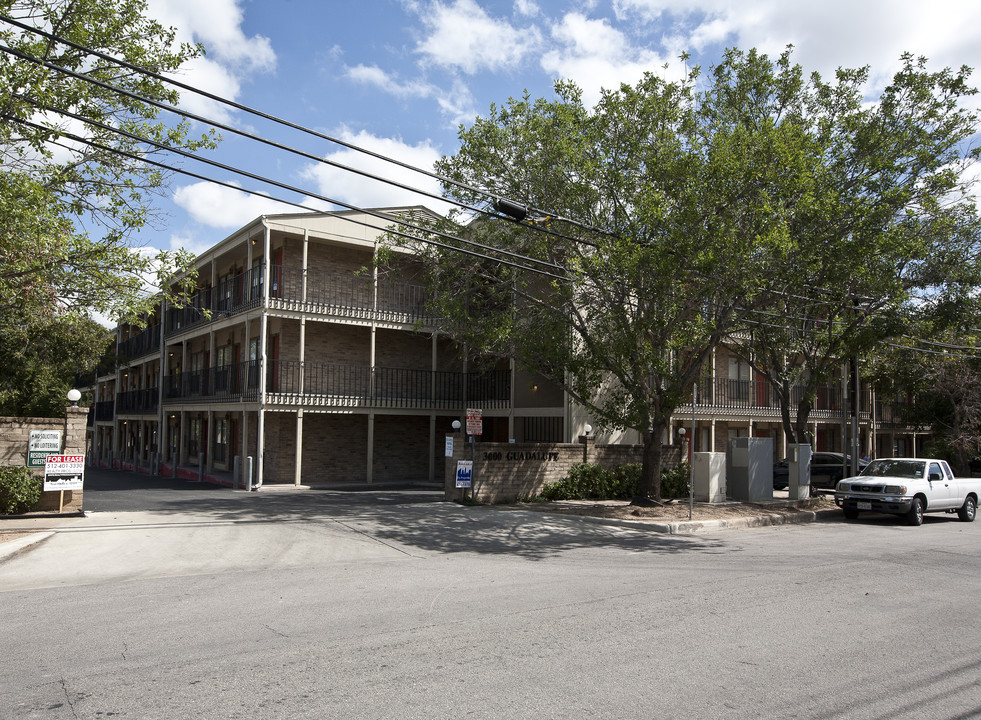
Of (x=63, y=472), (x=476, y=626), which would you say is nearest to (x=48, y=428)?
(x=63, y=472)

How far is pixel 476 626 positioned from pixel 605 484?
44.3 ft

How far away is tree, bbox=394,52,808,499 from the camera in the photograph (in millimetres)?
14516

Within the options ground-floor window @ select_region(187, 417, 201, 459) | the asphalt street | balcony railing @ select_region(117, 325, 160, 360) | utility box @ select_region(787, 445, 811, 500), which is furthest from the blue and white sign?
balcony railing @ select_region(117, 325, 160, 360)

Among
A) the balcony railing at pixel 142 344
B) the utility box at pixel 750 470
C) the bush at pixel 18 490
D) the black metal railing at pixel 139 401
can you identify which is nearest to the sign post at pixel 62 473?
the bush at pixel 18 490

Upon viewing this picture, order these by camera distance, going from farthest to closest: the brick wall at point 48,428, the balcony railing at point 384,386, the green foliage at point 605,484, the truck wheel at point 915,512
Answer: the balcony railing at point 384,386
the green foliage at point 605,484
the truck wheel at point 915,512
the brick wall at point 48,428

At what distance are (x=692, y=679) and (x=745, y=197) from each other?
11.9 meters

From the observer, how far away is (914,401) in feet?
102

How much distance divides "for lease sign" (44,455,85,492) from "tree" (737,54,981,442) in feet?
48.9

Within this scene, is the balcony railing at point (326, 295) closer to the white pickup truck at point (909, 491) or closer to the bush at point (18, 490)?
the bush at point (18, 490)

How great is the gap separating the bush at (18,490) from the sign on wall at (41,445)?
0.79 feet

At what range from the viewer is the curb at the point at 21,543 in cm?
1100

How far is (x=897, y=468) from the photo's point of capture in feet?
60.5

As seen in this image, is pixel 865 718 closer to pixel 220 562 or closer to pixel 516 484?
pixel 220 562

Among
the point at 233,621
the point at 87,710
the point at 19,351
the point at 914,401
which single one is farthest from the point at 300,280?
the point at 914,401
